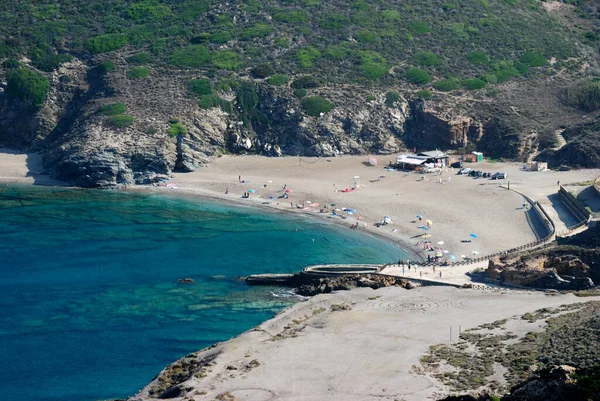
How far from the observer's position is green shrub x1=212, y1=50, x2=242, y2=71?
387 feet

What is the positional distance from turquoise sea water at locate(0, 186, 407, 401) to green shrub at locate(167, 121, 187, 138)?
11092mm

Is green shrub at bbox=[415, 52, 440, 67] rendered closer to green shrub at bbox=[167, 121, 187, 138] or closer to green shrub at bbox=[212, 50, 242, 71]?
green shrub at bbox=[212, 50, 242, 71]

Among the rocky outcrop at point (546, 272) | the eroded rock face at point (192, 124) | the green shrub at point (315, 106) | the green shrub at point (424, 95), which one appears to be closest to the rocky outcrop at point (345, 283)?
the rocky outcrop at point (546, 272)

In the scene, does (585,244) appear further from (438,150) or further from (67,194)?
(67,194)

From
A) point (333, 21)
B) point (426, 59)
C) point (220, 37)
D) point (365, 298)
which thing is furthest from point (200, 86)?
point (365, 298)

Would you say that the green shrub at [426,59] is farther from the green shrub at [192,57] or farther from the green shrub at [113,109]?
the green shrub at [113,109]

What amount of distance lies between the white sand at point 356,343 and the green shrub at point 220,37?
62.9m

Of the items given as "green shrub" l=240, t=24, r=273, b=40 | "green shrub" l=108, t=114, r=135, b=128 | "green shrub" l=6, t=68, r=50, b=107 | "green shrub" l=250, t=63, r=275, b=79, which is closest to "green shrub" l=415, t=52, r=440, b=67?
"green shrub" l=240, t=24, r=273, b=40

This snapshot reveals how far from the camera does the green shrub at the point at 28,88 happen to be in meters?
113

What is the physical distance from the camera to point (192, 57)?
392 feet

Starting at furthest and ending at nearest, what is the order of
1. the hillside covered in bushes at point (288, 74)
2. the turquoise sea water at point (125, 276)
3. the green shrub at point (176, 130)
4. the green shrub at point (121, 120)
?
the hillside covered in bushes at point (288, 74) → the green shrub at point (176, 130) → the green shrub at point (121, 120) → the turquoise sea water at point (125, 276)

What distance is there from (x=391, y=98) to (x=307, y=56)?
12839 millimetres

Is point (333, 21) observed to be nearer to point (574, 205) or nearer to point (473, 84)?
point (473, 84)

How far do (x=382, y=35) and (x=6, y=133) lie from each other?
49.5 m
